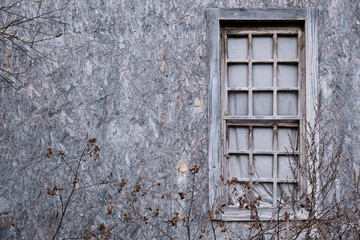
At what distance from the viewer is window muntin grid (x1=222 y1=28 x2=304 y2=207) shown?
4859mm

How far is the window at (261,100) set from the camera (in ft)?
15.9

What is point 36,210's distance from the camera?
15.9 feet

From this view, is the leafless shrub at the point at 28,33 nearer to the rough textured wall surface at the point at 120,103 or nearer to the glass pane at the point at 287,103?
the rough textured wall surface at the point at 120,103

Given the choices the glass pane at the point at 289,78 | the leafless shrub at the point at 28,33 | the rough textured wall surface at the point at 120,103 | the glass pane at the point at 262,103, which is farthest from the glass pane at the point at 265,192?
the leafless shrub at the point at 28,33

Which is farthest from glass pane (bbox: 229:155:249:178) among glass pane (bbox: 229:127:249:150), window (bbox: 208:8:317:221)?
glass pane (bbox: 229:127:249:150)

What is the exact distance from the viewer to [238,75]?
4.91 metres

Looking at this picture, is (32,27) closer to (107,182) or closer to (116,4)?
(116,4)

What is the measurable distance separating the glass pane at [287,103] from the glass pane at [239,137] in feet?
1.33

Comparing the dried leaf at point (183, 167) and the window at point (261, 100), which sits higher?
the window at point (261, 100)

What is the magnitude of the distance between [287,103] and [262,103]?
0.25 meters

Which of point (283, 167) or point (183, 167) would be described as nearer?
point (183, 167)

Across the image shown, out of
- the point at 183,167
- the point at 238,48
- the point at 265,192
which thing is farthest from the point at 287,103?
the point at 183,167

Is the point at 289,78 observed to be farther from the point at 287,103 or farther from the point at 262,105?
the point at 262,105

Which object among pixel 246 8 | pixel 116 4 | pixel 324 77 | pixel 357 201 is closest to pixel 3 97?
pixel 116 4
